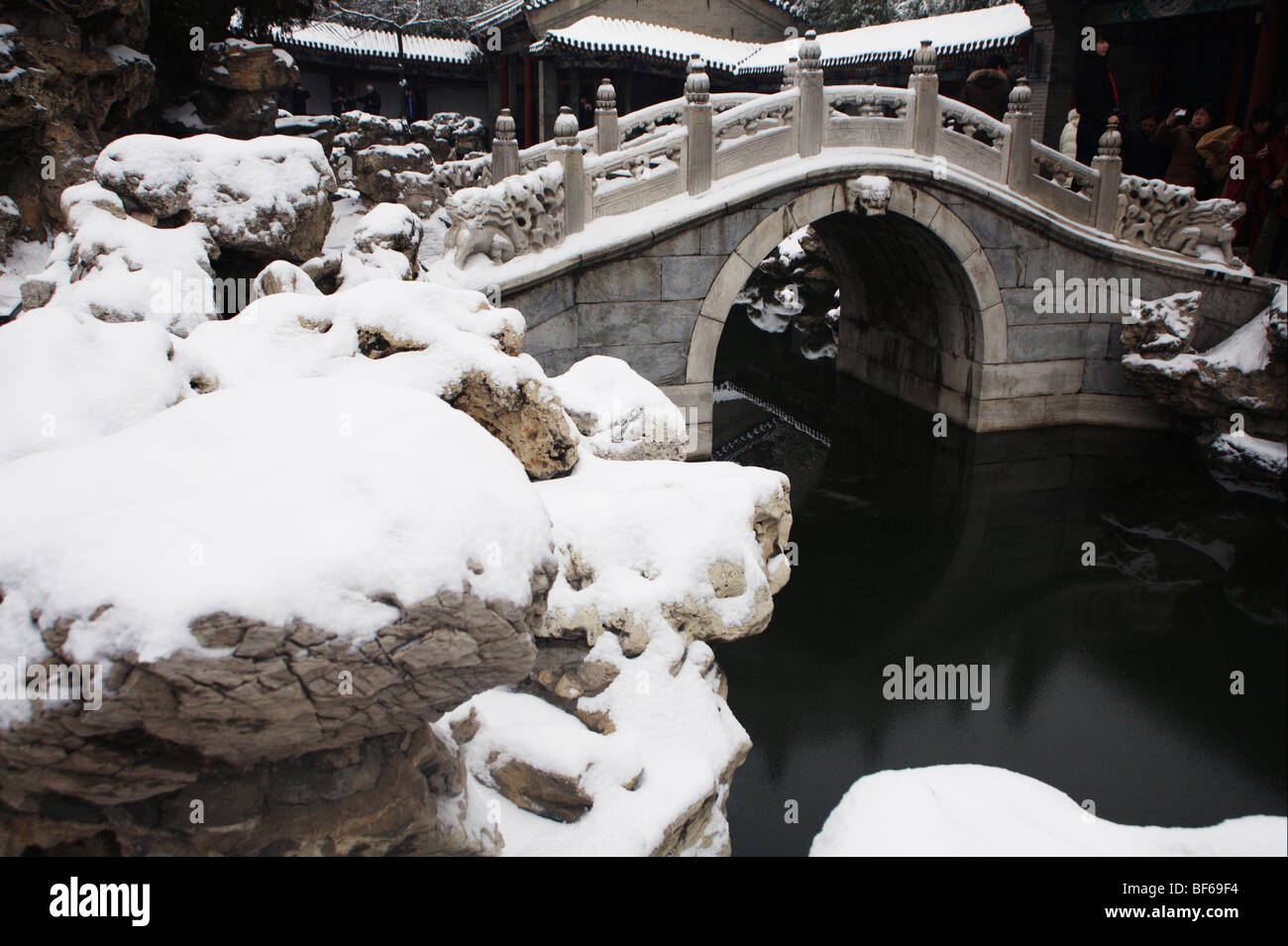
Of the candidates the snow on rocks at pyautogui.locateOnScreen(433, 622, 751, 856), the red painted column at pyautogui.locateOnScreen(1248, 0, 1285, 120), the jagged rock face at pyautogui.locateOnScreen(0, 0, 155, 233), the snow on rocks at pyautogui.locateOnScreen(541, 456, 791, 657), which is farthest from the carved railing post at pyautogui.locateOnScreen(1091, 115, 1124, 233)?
the jagged rock face at pyautogui.locateOnScreen(0, 0, 155, 233)

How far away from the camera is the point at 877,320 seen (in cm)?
1353

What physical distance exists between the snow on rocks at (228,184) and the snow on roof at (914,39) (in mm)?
11777

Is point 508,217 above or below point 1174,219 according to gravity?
above

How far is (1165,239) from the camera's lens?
10906 mm

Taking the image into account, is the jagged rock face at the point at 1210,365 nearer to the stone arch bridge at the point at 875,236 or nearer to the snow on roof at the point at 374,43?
the stone arch bridge at the point at 875,236

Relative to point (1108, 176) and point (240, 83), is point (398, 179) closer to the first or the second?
point (240, 83)

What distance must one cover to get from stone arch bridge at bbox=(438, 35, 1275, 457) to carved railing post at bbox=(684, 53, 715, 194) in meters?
0.02

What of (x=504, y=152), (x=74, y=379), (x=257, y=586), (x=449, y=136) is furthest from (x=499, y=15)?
(x=257, y=586)

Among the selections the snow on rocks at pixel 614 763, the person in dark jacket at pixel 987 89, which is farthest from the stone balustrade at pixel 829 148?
the snow on rocks at pixel 614 763

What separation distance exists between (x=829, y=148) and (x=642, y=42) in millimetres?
11674

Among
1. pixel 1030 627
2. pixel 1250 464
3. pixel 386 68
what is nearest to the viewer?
pixel 1030 627

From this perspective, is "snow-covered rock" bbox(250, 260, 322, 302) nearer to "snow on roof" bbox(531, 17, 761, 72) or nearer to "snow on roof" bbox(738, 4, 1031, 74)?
"snow on roof" bbox(738, 4, 1031, 74)
